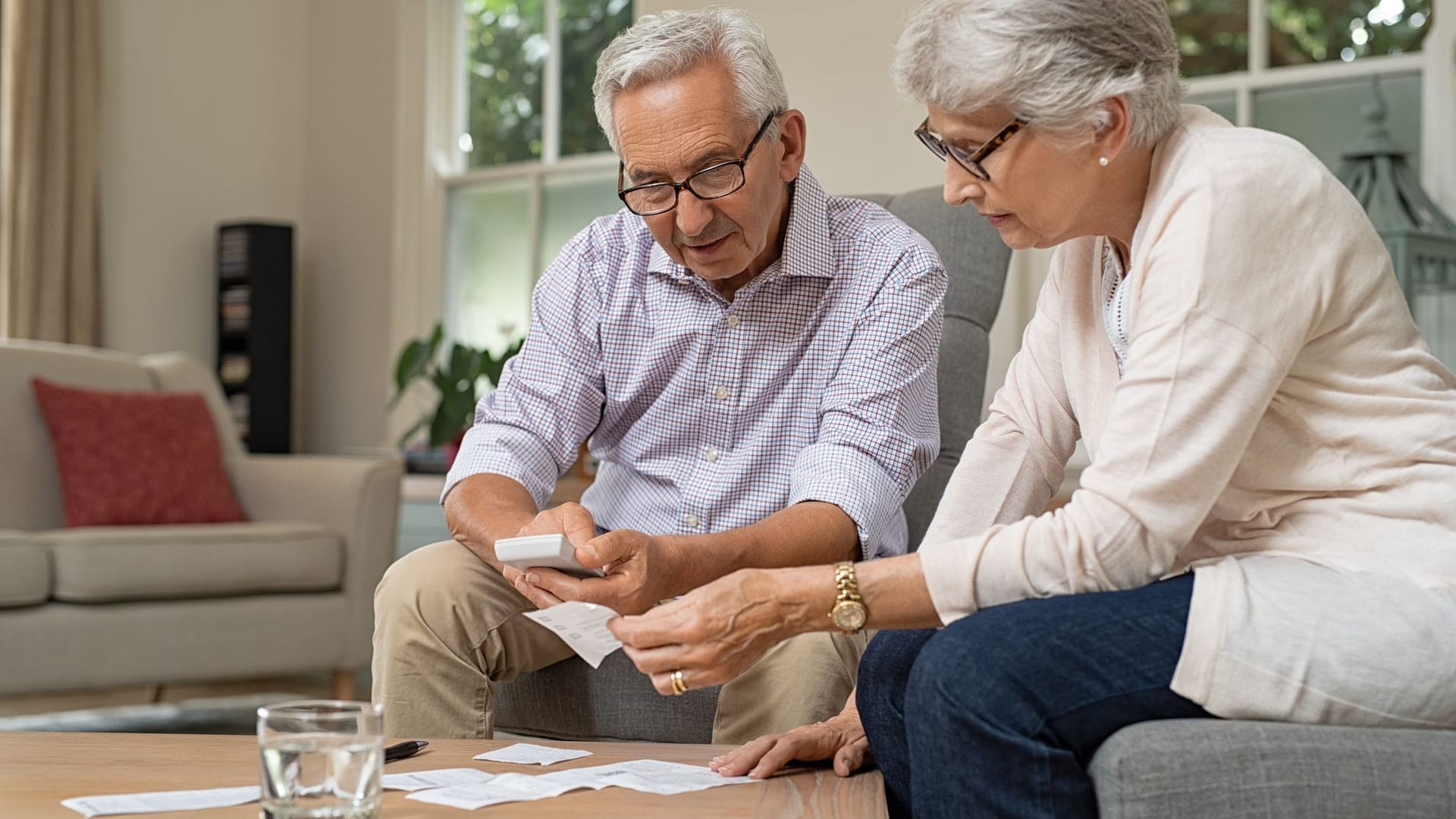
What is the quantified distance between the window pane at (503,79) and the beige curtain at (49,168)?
1.43 m

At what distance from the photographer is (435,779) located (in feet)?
4.06

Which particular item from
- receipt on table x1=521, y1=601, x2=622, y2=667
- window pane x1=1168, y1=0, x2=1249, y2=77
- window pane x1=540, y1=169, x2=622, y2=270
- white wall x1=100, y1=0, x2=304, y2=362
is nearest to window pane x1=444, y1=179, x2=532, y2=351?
window pane x1=540, y1=169, x2=622, y2=270

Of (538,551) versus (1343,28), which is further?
(1343,28)

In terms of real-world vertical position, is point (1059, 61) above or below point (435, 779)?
above

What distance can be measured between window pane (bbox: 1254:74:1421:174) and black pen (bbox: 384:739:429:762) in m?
2.63

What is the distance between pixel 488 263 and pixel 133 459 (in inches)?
82.1

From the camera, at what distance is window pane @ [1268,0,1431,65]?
3320 millimetres

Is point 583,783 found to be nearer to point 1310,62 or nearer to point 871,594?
point 871,594

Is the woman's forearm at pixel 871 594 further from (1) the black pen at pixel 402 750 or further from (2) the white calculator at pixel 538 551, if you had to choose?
(1) the black pen at pixel 402 750

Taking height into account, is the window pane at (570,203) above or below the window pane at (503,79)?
below

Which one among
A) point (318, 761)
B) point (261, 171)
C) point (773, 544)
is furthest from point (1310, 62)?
point (261, 171)

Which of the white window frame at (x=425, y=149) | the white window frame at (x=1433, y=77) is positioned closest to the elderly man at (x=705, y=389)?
the white window frame at (x=1433, y=77)

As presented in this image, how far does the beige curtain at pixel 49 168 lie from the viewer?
5250 millimetres

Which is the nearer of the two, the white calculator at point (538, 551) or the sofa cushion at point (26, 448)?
the white calculator at point (538, 551)
